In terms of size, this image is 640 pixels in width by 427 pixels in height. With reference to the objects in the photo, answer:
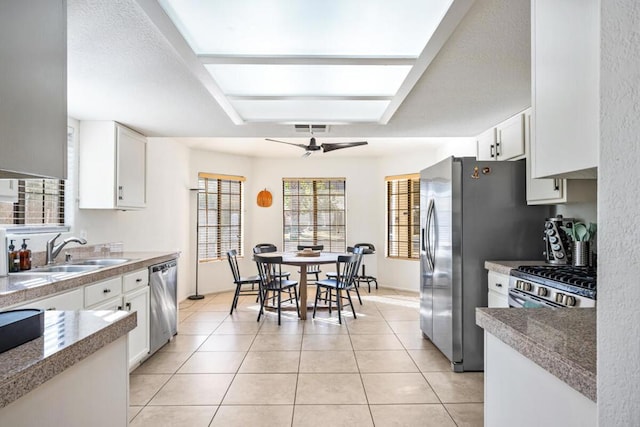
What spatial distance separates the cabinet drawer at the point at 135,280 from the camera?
3.07 metres

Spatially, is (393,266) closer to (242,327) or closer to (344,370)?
(242,327)

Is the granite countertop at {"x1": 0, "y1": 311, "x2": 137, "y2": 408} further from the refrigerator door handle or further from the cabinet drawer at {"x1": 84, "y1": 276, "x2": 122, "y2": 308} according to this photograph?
the refrigerator door handle

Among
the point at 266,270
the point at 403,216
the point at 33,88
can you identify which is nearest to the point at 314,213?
the point at 403,216

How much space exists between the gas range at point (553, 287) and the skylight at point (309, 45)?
4.94 ft

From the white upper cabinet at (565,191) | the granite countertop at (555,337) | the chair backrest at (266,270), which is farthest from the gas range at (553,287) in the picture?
the chair backrest at (266,270)

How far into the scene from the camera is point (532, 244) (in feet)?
10.9

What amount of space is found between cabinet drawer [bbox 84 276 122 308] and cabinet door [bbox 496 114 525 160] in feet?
11.4

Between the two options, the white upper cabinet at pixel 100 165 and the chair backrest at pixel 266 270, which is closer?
the white upper cabinet at pixel 100 165

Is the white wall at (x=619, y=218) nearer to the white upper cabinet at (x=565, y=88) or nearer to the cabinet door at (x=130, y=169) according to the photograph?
the white upper cabinet at (x=565, y=88)

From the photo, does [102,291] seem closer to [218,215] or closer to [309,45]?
[309,45]

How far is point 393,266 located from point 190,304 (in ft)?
11.7

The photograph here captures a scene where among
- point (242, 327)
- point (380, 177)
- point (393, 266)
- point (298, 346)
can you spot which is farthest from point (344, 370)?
point (380, 177)

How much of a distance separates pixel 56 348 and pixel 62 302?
1515mm

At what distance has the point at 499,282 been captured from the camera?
9.91ft
